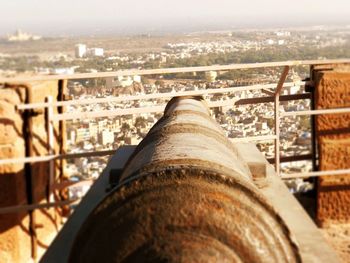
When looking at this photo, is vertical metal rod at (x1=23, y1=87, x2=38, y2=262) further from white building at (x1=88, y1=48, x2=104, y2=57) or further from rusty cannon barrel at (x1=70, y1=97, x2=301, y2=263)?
rusty cannon barrel at (x1=70, y1=97, x2=301, y2=263)

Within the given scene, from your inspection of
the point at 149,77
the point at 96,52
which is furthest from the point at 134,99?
the point at 96,52

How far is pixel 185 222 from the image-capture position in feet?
7.41

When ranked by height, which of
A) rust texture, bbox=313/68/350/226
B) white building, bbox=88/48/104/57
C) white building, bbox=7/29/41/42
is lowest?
rust texture, bbox=313/68/350/226

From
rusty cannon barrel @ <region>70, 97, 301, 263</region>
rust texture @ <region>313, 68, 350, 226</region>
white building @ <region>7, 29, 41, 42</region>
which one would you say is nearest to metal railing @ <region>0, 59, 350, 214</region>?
rust texture @ <region>313, 68, 350, 226</region>

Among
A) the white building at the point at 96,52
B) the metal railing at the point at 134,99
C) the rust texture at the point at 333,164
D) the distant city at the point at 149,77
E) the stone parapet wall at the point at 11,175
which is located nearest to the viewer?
the metal railing at the point at 134,99

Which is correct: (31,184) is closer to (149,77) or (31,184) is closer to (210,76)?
(149,77)

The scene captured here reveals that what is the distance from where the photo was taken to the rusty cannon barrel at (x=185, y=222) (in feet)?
7.32

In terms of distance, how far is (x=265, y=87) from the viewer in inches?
255

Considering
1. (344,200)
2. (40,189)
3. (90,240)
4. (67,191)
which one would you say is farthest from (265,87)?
(90,240)

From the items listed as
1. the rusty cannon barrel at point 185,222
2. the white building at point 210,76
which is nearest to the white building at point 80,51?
the white building at point 210,76

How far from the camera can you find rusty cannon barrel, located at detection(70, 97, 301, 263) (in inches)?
87.8

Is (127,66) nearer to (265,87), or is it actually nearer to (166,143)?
(265,87)

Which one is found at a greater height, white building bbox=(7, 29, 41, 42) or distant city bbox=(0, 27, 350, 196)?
white building bbox=(7, 29, 41, 42)

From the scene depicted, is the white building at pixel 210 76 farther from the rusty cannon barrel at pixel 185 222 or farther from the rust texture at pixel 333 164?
the rusty cannon barrel at pixel 185 222
